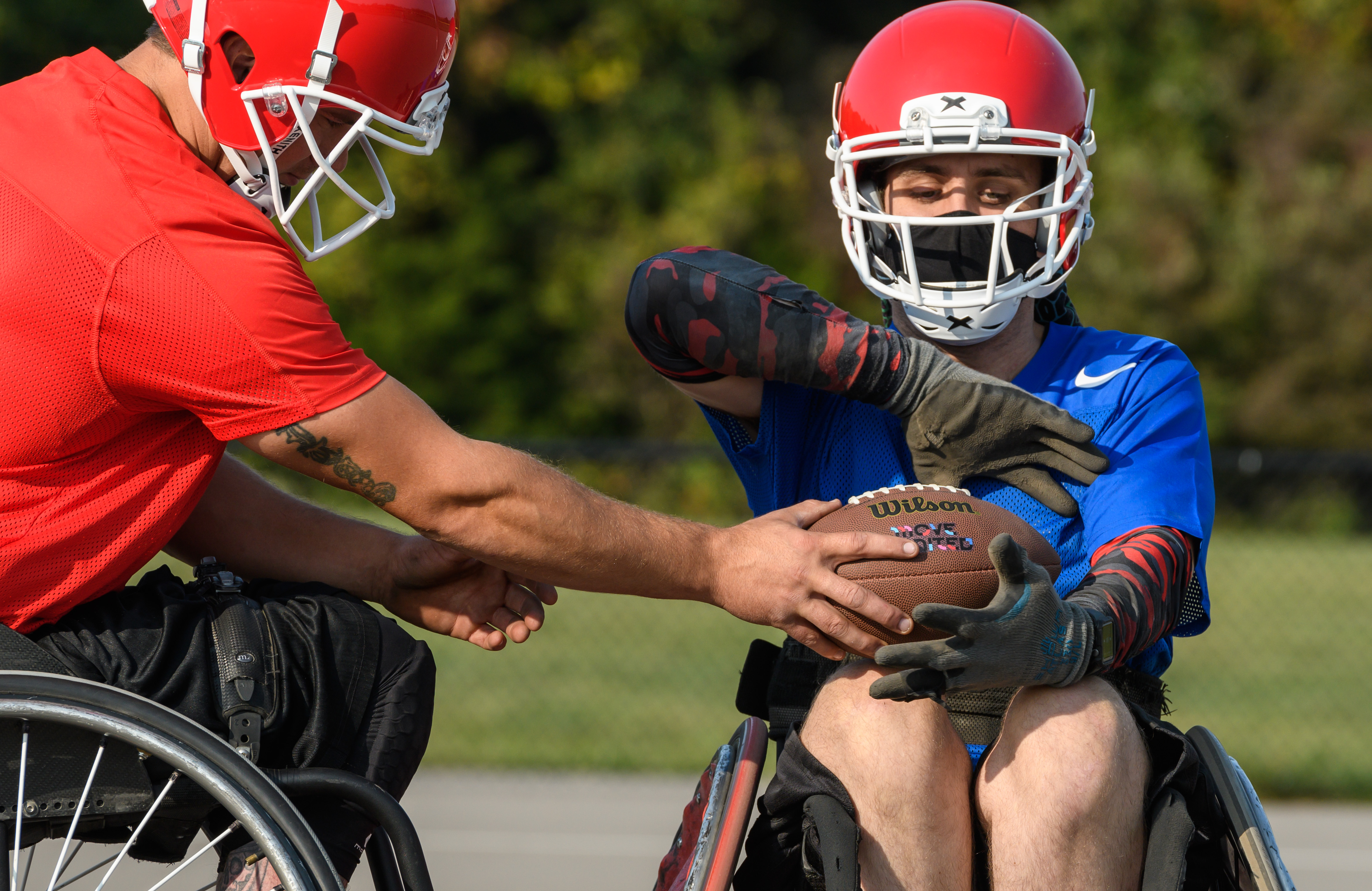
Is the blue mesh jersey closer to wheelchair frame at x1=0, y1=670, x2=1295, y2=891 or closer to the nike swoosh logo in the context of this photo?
the nike swoosh logo

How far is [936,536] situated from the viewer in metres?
2.50

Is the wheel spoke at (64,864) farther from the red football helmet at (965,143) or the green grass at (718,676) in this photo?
the green grass at (718,676)

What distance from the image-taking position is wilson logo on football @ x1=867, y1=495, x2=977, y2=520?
2.55 metres

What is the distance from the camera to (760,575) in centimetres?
253

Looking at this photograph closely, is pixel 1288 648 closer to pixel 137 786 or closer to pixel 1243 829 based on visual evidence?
pixel 1243 829

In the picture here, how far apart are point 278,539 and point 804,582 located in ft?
3.65

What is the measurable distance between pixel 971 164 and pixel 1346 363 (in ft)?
64.8

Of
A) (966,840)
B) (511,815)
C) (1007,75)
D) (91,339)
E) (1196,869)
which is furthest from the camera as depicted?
(511,815)

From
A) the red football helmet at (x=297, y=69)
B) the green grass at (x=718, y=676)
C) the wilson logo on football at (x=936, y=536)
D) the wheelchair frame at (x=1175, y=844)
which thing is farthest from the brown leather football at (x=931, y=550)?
the green grass at (x=718, y=676)

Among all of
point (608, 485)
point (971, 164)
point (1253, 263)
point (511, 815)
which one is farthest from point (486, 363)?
point (971, 164)

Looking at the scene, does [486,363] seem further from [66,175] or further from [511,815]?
[66,175]

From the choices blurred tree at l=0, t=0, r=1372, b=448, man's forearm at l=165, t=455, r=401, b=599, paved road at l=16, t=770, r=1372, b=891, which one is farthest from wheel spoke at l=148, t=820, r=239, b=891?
blurred tree at l=0, t=0, r=1372, b=448

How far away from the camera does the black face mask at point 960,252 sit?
2869 millimetres

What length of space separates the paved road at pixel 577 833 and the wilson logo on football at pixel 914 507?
3.08 m
